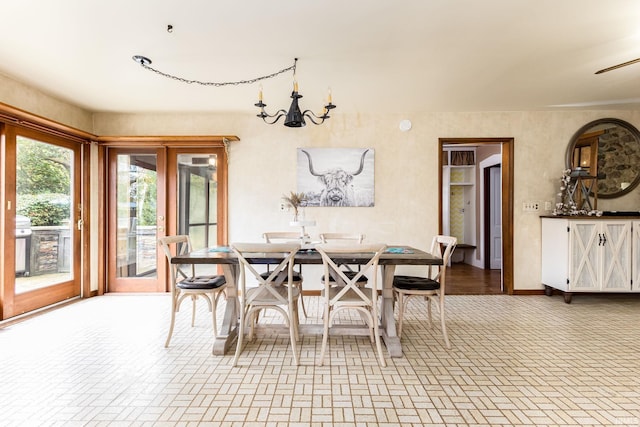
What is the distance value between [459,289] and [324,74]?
11.7 ft

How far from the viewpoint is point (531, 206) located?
4457 millimetres

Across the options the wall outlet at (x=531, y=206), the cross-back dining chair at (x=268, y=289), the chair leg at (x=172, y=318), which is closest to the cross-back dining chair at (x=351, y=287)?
the cross-back dining chair at (x=268, y=289)

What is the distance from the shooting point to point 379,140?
4.50m

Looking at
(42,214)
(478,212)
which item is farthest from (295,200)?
(478,212)

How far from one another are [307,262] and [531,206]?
3.60 m

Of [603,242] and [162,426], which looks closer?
[162,426]

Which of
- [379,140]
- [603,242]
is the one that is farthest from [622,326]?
[379,140]

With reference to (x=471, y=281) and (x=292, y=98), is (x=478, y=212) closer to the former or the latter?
(x=471, y=281)

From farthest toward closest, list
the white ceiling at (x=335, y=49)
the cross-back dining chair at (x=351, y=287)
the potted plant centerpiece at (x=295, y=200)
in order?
the potted plant centerpiece at (x=295, y=200) → the cross-back dining chair at (x=351, y=287) → the white ceiling at (x=335, y=49)

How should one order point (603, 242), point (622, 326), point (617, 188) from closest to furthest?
point (622, 326) → point (603, 242) → point (617, 188)

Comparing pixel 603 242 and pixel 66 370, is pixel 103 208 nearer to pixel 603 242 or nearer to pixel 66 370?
pixel 66 370

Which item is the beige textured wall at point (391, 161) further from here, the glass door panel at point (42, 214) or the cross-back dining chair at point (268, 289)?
the cross-back dining chair at point (268, 289)

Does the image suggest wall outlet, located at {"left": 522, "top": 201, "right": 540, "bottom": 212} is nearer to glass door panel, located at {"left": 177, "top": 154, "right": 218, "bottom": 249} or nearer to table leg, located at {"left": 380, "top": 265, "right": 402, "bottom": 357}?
table leg, located at {"left": 380, "top": 265, "right": 402, "bottom": 357}

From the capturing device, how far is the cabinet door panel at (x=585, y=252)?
3875mm
